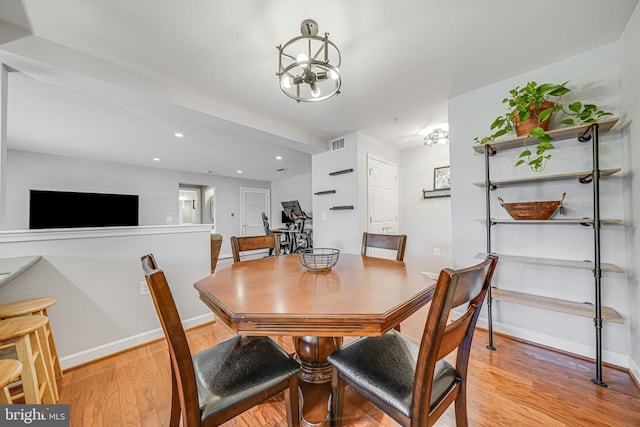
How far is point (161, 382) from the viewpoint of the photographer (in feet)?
5.24

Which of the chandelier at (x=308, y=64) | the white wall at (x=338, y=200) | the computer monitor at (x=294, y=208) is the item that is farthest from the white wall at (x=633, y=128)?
the computer monitor at (x=294, y=208)

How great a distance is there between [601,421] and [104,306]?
3299 millimetres

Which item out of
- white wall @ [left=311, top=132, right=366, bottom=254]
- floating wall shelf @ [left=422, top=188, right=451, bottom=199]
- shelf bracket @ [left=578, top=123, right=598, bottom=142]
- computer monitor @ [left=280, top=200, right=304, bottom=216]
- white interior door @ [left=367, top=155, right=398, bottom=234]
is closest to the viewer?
shelf bracket @ [left=578, top=123, right=598, bottom=142]

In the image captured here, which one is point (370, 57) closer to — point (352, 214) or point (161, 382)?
point (352, 214)

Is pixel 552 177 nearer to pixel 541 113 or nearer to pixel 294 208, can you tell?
pixel 541 113

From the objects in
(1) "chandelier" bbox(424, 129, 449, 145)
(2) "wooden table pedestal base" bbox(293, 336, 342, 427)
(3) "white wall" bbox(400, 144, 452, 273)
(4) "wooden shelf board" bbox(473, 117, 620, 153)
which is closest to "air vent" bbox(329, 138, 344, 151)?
(1) "chandelier" bbox(424, 129, 449, 145)

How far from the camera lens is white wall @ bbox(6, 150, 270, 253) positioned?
434 cm

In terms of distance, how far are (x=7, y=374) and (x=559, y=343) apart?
329 centimetres

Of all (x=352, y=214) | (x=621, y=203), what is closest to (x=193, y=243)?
(x=352, y=214)

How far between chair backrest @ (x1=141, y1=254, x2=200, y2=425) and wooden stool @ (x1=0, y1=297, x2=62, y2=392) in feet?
4.32

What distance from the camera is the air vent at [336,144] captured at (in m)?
3.75

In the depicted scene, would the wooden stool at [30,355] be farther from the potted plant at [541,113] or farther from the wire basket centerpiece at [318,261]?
the potted plant at [541,113]

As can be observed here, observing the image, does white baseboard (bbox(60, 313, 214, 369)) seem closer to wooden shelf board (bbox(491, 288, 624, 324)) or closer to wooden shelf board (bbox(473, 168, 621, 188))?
wooden shelf board (bbox(491, 288, 624, 324))

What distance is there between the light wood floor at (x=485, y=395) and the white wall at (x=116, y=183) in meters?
4.72
